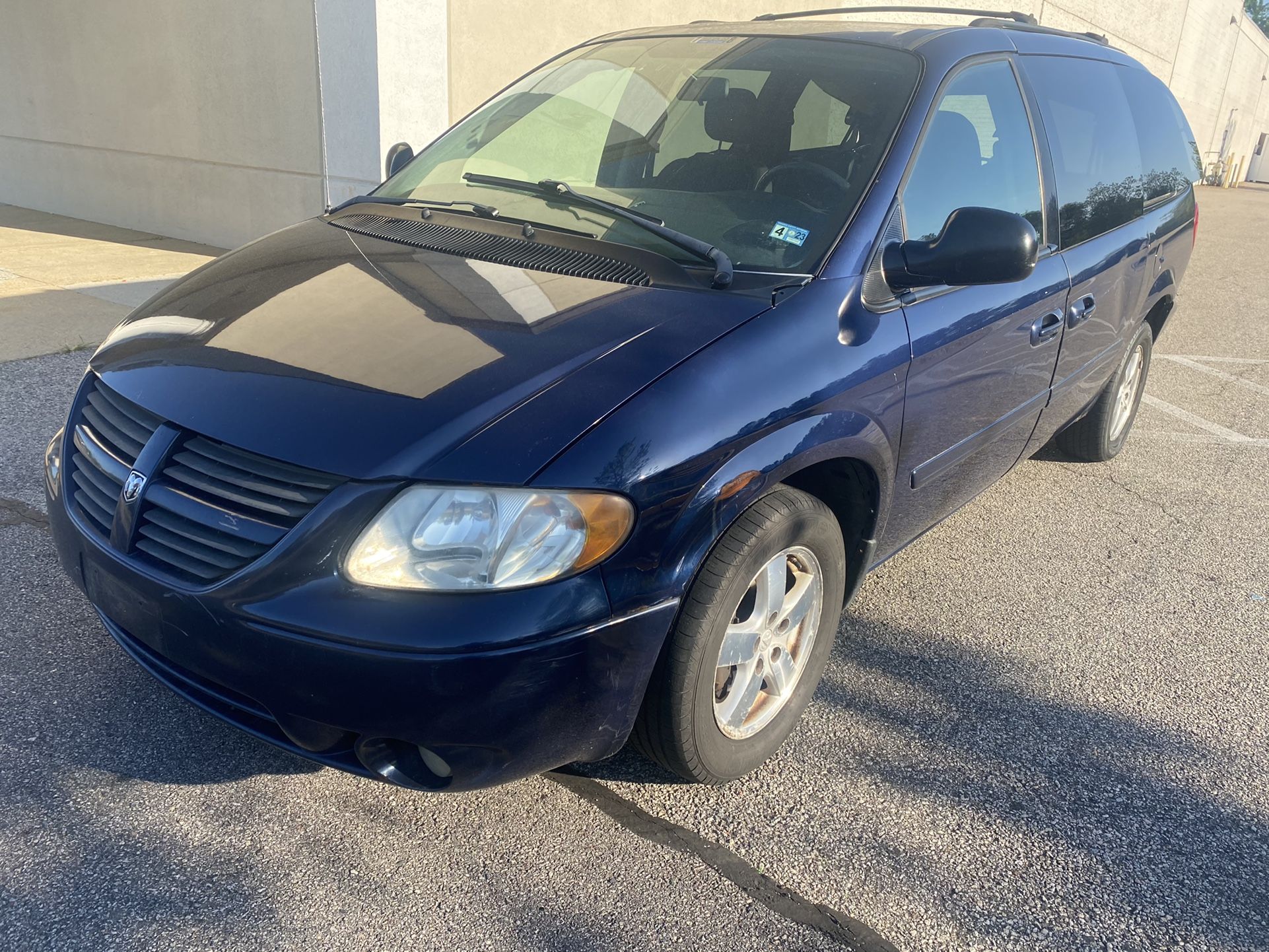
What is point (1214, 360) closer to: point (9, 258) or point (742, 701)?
point (742, 701)

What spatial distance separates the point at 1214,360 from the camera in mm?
7805

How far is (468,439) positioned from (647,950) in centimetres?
110

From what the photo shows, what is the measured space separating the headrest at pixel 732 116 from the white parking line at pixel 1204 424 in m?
3.82

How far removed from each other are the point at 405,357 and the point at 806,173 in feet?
4.28

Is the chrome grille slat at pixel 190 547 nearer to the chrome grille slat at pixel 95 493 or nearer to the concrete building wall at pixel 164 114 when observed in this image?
the chrome grille slat at pixel 95 493

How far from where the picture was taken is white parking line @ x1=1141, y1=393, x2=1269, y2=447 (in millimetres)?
5781

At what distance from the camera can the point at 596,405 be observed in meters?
2.14

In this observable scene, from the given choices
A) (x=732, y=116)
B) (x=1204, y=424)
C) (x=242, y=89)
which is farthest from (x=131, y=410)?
(x=242, y=89)

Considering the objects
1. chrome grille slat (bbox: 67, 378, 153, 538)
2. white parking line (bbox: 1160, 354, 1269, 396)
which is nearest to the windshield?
chrome grille slat (bbox: 67, 378, 153, 538)

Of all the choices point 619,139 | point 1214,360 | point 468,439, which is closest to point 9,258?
point 619,139

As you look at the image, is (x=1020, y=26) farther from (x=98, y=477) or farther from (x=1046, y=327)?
(x=98, y=477)

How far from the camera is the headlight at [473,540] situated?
201 centimetres

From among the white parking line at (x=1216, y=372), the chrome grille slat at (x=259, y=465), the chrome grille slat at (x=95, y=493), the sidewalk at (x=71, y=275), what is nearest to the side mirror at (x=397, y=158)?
the chrome grille slat at (x=95, y=493)

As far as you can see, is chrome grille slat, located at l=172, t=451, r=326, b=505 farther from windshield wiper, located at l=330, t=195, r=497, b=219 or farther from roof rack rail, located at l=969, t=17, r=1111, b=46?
roof rack rail, located at l=969, t=17, r=1111, b=46
